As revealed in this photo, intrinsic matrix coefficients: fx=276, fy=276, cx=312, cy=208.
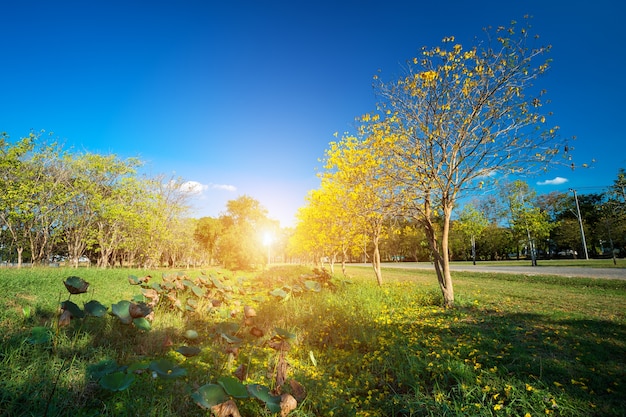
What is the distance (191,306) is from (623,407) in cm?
760

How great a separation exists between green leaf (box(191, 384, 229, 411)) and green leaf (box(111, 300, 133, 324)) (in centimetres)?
279

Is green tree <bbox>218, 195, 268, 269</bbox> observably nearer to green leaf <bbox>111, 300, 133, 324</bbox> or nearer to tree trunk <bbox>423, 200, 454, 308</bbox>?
tree trunk <bbox>423, 200, 454, 308</bbox>

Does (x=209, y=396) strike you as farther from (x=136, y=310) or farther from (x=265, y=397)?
(x=136, y=310)

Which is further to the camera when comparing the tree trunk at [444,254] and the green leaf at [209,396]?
the tree trunk at [444,254]

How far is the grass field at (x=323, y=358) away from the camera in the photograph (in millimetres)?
3223

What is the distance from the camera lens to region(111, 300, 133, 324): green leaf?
4332 mm

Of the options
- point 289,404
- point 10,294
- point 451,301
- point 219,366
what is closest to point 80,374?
point 219,366

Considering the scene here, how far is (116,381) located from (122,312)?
2164mm

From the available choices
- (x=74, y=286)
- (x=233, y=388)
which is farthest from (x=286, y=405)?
(x=74, y=286)

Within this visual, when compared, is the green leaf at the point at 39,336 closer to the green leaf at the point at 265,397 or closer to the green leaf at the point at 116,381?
the green leaf at the point at 116,381

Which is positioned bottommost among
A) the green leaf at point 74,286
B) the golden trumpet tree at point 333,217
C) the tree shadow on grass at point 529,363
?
the tree shadow on grass at point 529,363

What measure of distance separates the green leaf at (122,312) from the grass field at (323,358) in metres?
0.55

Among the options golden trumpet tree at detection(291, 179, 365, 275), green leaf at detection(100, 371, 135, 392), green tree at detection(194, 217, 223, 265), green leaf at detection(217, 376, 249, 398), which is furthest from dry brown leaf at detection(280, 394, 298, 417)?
green tree at detection(194, 217, 223, 265)

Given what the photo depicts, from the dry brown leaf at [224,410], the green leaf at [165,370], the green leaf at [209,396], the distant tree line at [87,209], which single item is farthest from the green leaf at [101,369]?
the distant tree line at [87,209]
